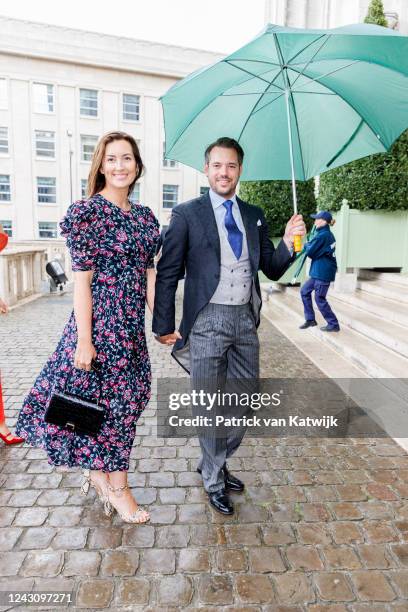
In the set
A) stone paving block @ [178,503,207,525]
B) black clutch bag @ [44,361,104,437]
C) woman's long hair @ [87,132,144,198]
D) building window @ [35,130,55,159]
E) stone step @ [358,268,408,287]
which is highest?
building window @ [35,130,55,159]

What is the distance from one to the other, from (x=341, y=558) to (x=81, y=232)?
2.23 m

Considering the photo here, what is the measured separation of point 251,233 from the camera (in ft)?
9.11

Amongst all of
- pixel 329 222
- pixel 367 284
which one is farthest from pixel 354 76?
pixel 367 284

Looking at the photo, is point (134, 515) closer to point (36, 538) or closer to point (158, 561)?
point (158, 561)

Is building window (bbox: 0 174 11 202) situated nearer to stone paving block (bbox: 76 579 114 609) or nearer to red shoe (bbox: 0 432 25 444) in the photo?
red shoe (bbox: 0 432 25 444)

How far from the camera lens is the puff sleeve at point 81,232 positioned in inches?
90.4

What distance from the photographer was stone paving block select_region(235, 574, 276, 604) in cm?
209

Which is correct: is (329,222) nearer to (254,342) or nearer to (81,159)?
(254,342)

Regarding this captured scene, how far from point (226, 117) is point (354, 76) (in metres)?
0.88

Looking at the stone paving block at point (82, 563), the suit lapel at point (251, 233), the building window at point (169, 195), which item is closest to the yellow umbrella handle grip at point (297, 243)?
the suit lapel at point (251, 233)

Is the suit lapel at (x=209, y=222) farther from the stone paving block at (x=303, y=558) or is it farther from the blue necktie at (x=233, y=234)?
the stone paving block at (x=303, y=558)

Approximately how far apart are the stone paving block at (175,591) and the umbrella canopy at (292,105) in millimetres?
2411

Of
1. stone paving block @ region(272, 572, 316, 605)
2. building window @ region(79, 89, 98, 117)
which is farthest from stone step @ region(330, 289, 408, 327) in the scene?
building window @ region(79, 89, 98, 117)

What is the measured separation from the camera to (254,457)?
353 cm
